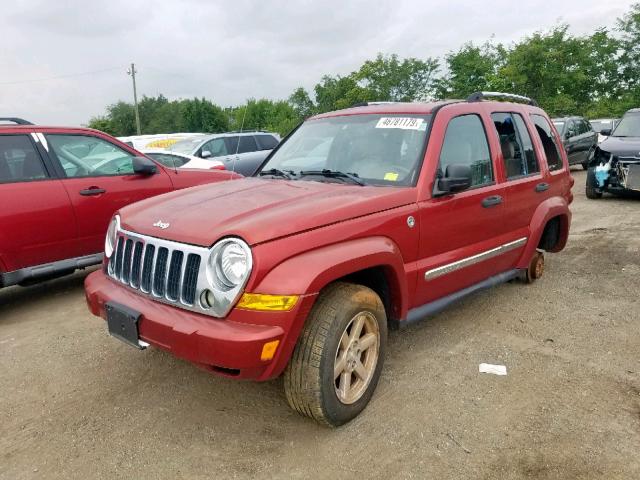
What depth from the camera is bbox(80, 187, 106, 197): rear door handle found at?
16.4 feet

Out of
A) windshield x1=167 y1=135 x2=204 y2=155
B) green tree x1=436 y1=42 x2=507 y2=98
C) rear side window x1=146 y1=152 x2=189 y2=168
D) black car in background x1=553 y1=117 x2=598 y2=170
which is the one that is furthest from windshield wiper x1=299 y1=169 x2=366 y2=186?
green tree x1=436 y1=42 x2=507 y2=98

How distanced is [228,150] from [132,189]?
22.9 ft

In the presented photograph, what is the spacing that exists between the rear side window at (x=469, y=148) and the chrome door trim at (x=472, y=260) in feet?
1.74

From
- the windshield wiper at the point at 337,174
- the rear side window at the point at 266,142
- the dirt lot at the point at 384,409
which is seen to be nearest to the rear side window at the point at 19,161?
the dirt lot at the point at 384,409

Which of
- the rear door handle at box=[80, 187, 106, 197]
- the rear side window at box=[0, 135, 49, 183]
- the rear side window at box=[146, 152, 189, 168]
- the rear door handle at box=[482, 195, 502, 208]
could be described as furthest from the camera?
the rear side window at box=[146, 152, 189, 168]

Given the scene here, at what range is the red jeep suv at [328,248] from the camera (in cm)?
249

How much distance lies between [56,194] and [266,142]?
817cm

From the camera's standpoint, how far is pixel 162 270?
9.05 feet

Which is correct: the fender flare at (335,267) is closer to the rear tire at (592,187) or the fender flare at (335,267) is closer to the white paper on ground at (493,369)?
the white paper on ground at (493,369)

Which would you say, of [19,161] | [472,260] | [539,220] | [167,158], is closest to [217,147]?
[167,158]

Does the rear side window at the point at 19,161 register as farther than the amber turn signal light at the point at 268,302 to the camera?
Yes

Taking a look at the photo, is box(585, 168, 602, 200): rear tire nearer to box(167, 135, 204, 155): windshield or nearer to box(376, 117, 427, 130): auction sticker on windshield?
box(376, 117, 427, 130): auction sticker on windshield

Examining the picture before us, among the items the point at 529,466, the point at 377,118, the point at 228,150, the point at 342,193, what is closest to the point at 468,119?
the point at 377,118

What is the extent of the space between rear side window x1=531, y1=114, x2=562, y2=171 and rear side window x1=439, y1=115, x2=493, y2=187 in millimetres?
1161
